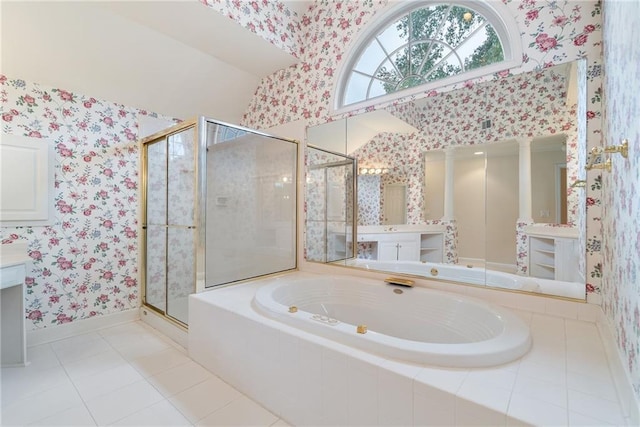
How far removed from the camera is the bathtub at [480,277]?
156 cm

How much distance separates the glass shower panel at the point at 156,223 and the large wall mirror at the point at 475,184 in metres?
1.60

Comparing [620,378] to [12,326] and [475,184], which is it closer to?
[475,184]

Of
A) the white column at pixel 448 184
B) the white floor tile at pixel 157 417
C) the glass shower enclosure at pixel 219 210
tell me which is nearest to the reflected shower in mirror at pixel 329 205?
the glass shower enclosure at pixel 219 210

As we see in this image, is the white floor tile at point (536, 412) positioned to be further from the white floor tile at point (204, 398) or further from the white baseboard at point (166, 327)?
the white baseboard at point (166, 327)

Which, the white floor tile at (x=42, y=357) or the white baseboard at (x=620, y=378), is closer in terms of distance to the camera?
the white baseboard at (x=620, y=378)

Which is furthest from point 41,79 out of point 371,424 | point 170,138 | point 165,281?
point 371,424

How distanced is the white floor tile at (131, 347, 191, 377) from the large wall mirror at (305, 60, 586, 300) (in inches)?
55.8

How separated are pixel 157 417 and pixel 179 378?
1.08 feet

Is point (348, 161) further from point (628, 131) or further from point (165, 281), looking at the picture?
point (165, 281)

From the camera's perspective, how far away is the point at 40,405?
1501 mm

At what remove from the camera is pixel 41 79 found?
214 centimetres

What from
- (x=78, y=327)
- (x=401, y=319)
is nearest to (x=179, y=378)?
(x=78, y=327)

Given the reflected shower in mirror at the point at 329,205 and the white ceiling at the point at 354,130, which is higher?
the white ceiling at the point at 354,130

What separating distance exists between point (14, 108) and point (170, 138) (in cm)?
103
